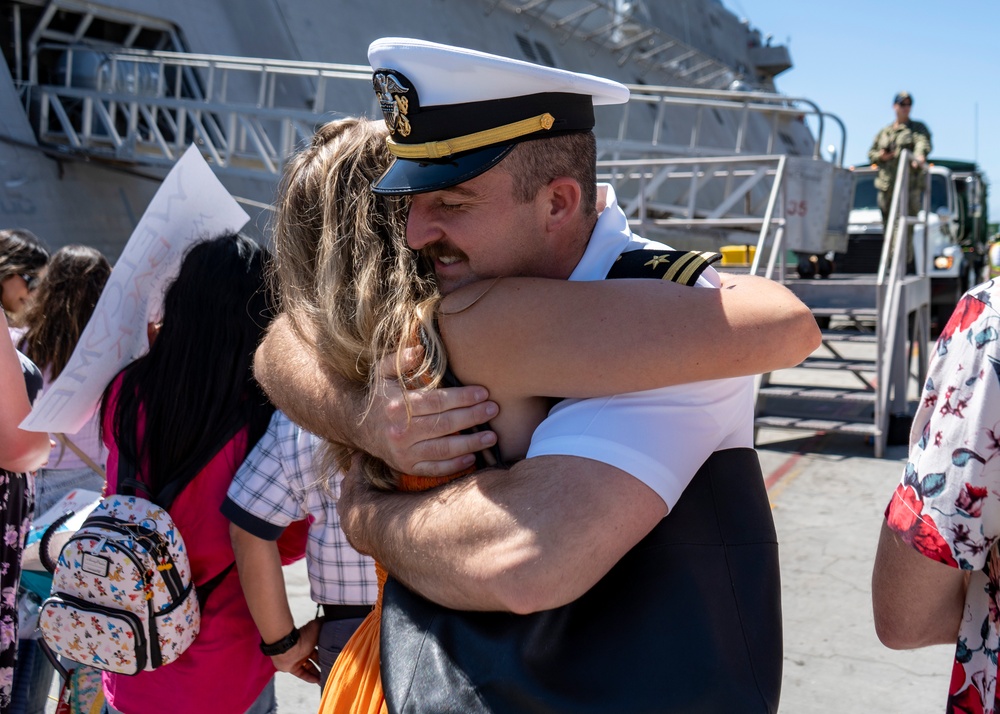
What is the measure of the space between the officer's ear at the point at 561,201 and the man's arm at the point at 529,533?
40 cm

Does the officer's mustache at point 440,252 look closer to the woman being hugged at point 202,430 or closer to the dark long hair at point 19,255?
the woman being hugged at point 202,430

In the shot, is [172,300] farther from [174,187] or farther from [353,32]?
[353,32]

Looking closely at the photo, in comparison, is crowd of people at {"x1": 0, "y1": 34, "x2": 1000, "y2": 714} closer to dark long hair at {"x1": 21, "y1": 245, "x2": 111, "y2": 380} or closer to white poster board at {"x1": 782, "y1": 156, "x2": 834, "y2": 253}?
dark long hair at {"x1": 21, "y1": 245, "x2": 111, "y2": 380}

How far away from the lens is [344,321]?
4.51ft

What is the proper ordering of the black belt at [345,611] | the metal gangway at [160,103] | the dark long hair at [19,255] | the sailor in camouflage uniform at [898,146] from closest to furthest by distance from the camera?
the black belt at [345,611] < the dark long hair at [19,255] < the sailor in camouflage uniform at [898,146] < the metal gangway at [160,103]

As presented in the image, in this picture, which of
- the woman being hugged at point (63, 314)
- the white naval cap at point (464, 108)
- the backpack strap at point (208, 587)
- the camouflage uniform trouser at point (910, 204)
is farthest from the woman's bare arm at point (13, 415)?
the camouflage uniform trouser at point (910, 204)

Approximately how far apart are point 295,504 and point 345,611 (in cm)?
31

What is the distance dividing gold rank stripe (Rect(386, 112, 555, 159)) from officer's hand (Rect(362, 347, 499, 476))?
1.03ft

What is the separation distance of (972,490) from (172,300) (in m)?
1.79

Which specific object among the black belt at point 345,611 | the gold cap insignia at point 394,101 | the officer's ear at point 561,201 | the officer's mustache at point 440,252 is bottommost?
the black belt at point 345,611

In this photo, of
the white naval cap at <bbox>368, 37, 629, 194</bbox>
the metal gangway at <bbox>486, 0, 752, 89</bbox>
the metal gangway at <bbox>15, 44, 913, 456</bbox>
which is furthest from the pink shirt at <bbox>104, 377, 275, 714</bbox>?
the metal gangway at <bbox>486, 0, 752, 89</bbox>

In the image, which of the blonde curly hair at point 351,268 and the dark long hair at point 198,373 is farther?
the dark long hair at point 198,373

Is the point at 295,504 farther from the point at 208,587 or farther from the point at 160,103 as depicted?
the point at 160,103

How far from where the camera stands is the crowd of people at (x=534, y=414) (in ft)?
3.63
